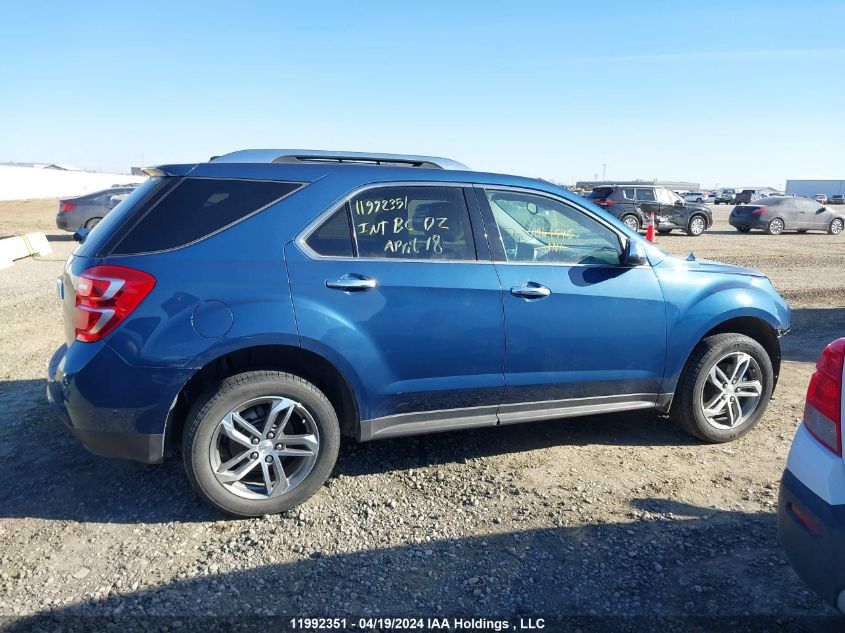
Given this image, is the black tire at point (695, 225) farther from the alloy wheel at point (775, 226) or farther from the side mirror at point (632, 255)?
the side mirror at point (632, 255)

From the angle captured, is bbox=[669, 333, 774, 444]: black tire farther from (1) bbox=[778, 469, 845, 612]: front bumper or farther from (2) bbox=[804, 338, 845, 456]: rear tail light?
(1) bbox=[778, 469, 845, 612]: front bumper

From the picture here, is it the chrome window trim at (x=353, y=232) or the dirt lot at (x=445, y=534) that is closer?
the dirt lot at (x=445, y=534)

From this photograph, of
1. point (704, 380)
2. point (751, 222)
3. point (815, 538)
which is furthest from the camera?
point (751, 222)

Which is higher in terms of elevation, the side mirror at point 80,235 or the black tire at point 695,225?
the side mirror at point 80,235

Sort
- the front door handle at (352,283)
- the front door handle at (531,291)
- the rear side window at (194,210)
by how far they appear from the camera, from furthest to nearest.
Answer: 1. the front door handle at (531,291)
2. the front door handle at (352,283)
3. the rear side window at (194,210)

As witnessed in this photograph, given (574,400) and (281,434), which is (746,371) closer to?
(574,400)

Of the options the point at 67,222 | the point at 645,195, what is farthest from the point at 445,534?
the point at 645,195

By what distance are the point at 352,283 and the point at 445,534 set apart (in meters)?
1.40

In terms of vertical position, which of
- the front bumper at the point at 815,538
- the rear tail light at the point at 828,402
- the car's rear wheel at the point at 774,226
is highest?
the rear tail light at the point at 828,402

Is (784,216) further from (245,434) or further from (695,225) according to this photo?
(245,434)

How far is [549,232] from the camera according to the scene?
4.12 metres

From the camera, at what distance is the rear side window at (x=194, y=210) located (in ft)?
10.8

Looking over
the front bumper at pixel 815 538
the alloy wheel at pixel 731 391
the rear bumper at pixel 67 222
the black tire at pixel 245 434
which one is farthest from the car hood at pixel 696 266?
the rear bumper at pixel 67 222

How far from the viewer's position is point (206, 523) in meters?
3.48
